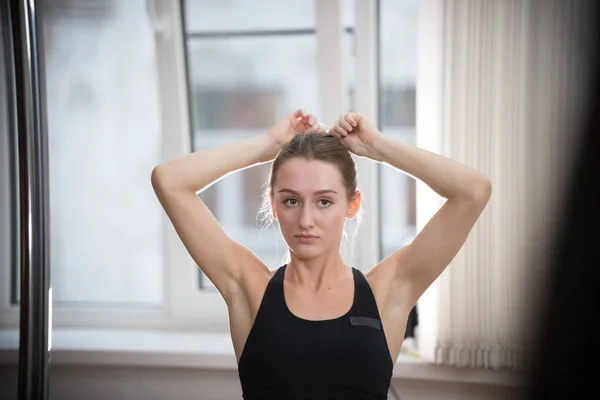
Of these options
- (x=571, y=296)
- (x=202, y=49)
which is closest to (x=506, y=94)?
(x=202, y=49)

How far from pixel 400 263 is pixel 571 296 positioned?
0.86 meters

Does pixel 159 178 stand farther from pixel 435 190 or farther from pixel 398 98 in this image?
pixel 398 98

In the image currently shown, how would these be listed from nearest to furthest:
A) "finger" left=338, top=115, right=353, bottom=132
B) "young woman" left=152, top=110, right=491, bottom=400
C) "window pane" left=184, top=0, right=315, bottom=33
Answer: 1. "young woman" left=152, top=110, right=491, bottom=400
2. "finger" left=338, top=115, right=353, bottom=132
3. "window pane" left=184, top=0, right=315, bottom=33

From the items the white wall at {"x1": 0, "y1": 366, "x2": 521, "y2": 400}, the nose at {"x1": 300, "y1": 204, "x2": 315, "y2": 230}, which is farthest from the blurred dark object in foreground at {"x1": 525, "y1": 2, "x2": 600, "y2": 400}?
the white wall at {"x1": 0, "y1": 366, "x2": 521, "y2": 400}

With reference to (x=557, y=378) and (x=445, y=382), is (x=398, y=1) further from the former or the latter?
(x=557, y=378)

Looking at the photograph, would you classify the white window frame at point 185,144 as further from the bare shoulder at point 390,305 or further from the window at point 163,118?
the bare shoulder at point 390,305

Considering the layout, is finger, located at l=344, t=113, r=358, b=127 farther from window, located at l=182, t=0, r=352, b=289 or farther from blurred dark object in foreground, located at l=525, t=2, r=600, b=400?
window, located at l=182, t=0, r=352, b=289

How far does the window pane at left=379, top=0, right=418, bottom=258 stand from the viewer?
210 centimetres

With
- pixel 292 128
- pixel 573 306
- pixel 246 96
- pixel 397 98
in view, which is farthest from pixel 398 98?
pixel 573 306

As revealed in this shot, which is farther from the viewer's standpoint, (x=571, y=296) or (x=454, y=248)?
(x=454, y=248)

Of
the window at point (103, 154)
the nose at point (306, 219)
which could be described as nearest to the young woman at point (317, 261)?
the nose at point (306, 219)

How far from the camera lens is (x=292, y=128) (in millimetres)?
1238

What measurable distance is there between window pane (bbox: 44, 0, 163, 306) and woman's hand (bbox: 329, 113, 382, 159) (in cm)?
131

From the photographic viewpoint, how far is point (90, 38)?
7.47ft
